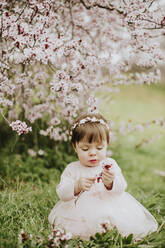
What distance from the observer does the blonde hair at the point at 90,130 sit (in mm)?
2561

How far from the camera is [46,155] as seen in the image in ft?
14.3

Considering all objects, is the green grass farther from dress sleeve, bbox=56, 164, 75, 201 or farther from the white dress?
dress sleeve, bbox=56, 164, 75, 201

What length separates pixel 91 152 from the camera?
2555 millimetres

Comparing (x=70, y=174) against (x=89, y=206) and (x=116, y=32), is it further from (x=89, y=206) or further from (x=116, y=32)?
(x=116, y=32)

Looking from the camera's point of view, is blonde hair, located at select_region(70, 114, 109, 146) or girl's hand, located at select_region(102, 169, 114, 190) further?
blonde hair, located at select_region(70, 114, 109, 146)

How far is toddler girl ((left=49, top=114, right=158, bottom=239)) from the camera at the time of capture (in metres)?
2.47

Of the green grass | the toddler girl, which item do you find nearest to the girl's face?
the toddler girl

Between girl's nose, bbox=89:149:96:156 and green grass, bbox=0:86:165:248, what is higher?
girl's nose, bbox=89:149:96:156

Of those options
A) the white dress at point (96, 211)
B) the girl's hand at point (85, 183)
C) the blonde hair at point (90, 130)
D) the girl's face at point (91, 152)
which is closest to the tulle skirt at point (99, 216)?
the white dress at point (96, 211)

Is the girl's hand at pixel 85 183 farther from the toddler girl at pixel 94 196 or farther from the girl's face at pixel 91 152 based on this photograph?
the girl's face at pixel 91 152

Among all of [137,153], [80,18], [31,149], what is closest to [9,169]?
[31,149]

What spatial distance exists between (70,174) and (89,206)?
0.34 m

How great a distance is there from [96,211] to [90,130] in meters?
0.67

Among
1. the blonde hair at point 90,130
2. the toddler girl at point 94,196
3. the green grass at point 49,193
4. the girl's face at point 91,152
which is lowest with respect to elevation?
the green grass at point 49,193
